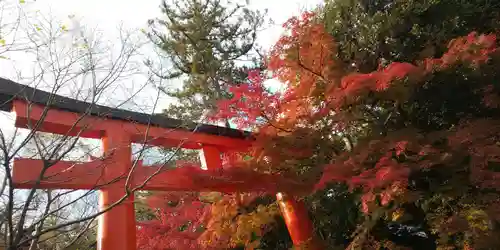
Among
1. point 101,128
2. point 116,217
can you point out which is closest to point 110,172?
point 116,217

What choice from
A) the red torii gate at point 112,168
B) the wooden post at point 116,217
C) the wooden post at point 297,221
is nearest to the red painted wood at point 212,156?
the red torii gate at point 112,168

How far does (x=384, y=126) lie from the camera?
6.40m

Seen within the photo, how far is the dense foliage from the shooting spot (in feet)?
16.1

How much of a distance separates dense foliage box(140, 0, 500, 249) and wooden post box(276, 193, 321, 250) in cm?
37

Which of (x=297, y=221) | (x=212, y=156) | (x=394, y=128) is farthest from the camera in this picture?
(x=212, y=156)

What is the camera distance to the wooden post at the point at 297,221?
6500mm

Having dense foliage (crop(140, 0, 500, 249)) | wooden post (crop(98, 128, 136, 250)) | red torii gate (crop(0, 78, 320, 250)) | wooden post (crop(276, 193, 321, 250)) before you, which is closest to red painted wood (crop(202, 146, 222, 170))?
red torii gate (crop(0, 78, 320, 250))

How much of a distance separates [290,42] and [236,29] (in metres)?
6.65

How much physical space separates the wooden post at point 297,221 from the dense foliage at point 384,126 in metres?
0.37

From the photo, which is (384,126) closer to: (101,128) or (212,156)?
(212,156)

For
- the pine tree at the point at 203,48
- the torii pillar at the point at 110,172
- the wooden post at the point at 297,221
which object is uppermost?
the pine tree at the point at 203,48

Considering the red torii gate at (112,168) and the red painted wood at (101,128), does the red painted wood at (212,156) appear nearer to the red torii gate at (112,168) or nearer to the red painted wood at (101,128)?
the red painted wood at (101,128)

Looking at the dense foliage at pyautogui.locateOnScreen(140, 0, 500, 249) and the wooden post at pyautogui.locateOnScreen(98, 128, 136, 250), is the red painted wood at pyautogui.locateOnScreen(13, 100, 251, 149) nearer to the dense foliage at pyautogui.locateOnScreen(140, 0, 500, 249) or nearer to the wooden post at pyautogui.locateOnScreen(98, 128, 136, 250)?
the wooden post at pyautogui.locateOnScreen(98, 128, 136, 250)

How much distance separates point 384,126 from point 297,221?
2.14m
